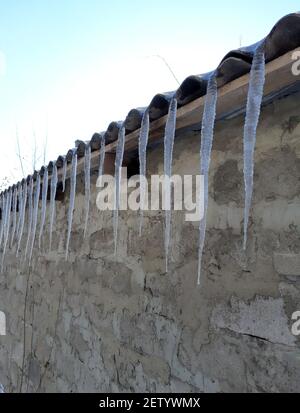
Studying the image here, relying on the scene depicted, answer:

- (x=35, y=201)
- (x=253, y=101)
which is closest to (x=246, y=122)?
(x=253, y=101)

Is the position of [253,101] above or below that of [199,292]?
above

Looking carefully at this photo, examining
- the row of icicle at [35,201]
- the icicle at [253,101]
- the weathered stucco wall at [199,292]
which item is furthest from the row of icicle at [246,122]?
the row of icicle at [35,201]

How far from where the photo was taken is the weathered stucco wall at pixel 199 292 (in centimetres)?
127

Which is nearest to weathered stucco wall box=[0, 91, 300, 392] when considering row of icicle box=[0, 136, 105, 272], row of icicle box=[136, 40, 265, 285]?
row of icicle box=[136, 40, 265, 285]

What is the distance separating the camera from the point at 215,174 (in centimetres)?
161

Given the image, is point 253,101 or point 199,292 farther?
point 199,292

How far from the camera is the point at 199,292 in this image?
5.23 ft

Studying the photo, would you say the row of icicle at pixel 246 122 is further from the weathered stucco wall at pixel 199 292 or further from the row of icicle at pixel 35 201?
the row of icicle at pixel 35 201

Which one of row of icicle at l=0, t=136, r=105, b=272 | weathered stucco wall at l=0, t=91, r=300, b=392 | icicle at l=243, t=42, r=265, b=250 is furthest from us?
row of icicle at l=0, t=136, r=105, b=272

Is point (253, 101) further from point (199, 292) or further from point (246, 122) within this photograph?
point (199, 292)

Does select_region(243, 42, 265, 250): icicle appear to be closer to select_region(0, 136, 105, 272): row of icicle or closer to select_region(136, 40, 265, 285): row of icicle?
select_region(136, 40, 265, 285): row of icicle

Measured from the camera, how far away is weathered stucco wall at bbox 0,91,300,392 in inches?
50.1

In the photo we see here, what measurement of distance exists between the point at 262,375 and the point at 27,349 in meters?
2.75
